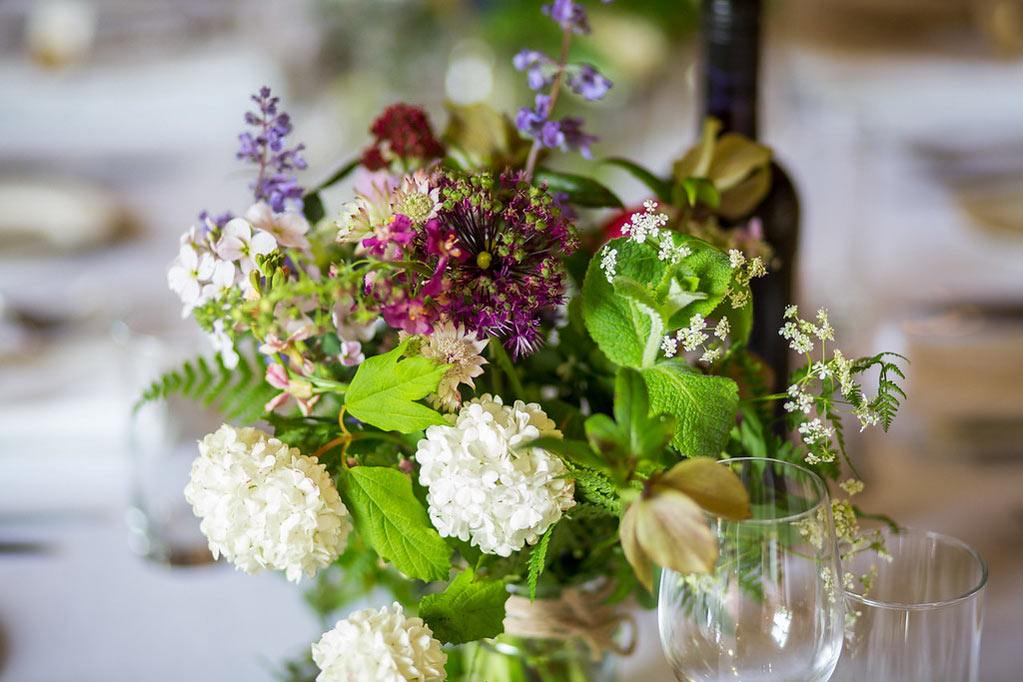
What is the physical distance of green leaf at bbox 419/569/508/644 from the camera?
20.6 inches

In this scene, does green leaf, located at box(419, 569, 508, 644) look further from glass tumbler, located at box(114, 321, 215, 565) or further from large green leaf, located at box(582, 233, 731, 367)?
glass tumbler, located at box(114, 321, 215, 565)

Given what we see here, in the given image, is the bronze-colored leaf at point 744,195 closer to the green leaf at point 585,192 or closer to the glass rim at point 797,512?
the green leaf at point 585,192

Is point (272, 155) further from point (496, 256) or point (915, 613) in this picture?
point (915, 613)

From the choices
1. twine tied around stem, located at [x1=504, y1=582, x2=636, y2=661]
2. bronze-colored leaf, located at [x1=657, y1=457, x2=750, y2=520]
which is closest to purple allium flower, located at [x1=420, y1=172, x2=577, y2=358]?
bronze-colored leaf, located at [x1=657, y1=457, x2=750, y2=520]

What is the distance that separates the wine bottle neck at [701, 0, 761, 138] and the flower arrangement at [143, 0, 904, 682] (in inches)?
12.5

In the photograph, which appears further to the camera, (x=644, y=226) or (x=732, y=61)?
(x=732, y=61)

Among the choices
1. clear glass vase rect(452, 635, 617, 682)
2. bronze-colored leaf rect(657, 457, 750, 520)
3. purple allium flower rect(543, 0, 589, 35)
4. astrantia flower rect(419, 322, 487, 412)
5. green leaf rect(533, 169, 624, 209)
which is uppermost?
purple allium flower rect(543, 0, 589, 35)

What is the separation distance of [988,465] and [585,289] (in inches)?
23.5

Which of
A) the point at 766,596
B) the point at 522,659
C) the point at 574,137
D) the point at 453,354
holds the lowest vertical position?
the point at 522,659

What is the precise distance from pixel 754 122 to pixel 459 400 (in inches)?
17.4

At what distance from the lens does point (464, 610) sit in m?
0.52

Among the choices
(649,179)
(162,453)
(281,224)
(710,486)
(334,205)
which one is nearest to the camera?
(710,486)

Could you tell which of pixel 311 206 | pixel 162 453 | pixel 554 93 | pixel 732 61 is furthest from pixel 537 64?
pixel 162 453

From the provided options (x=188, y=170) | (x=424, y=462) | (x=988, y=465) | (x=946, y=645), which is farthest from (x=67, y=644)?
(x=188, y=170)
